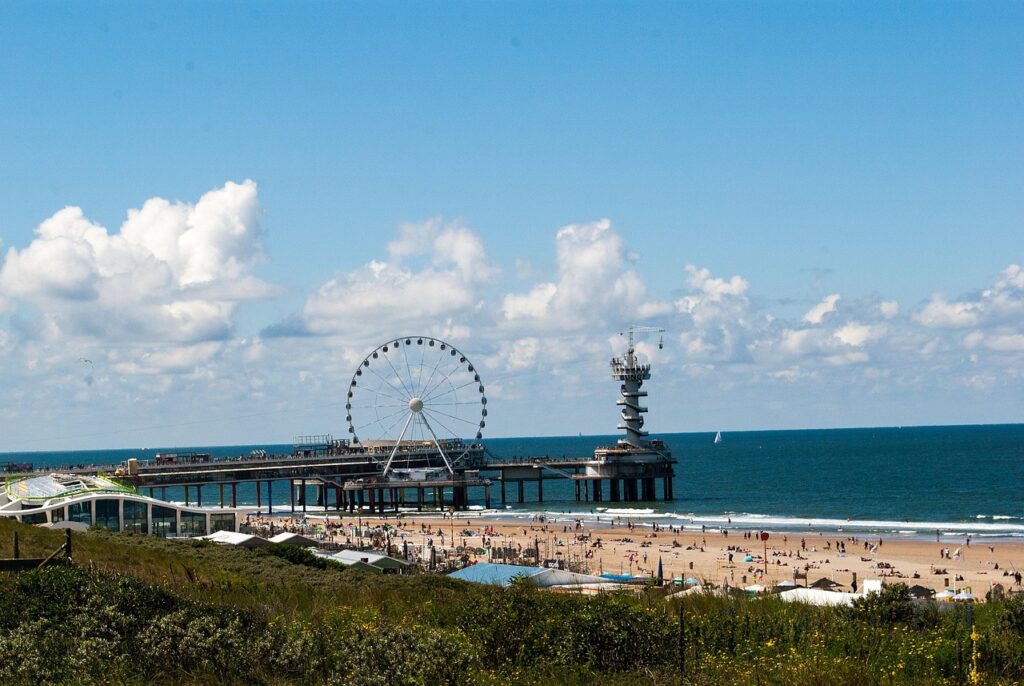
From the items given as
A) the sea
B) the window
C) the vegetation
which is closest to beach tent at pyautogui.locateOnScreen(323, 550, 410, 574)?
the window

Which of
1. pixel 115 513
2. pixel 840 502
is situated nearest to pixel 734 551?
pixel 115 513

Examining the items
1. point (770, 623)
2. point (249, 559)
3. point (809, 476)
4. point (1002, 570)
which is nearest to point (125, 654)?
point (770, 623)

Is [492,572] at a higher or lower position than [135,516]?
lower

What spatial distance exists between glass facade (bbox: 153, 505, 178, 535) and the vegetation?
96.0ft

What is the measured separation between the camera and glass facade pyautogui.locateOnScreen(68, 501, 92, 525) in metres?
49.0

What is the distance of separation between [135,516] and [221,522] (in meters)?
4.60

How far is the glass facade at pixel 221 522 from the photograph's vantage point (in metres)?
53.8

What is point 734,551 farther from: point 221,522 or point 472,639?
point 472,639

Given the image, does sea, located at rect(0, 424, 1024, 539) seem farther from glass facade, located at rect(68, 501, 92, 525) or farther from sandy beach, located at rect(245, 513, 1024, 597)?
glass facade, located at rect(68, 501, 92, 525)

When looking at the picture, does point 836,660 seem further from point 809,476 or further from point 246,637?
point 809,476

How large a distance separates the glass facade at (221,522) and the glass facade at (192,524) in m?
0.47

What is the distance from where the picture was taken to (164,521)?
5200 centimetres

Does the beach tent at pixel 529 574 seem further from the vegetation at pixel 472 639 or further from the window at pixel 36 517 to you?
the window at pixel 36 517

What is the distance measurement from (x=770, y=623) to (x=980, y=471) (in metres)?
149
